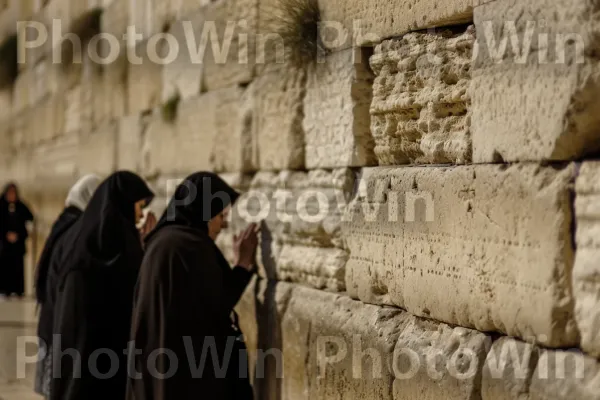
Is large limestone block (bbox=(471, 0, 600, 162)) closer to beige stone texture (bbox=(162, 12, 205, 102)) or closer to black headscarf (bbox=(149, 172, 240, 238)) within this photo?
black headscarf (bbox=(149, 172, 240, 238))

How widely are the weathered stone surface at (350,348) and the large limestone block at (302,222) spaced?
92mm

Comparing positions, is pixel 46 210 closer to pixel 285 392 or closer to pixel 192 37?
pixel 192 37

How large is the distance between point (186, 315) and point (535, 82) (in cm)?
216

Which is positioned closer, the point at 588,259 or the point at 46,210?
the point at 588,259

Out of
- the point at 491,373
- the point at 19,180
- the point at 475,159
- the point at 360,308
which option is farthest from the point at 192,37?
the point at 19,180

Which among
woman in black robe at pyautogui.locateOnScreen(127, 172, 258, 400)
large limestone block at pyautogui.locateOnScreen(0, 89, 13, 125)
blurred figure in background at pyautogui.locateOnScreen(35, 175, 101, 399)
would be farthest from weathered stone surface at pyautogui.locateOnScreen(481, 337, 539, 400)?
large limestone block at pyautogui.locateOnScreen(0, 89, 13, 125)

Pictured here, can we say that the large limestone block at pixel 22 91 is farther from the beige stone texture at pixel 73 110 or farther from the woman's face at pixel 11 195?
the beige stone texture at pixel 73 110

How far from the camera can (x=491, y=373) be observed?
10.6 ft

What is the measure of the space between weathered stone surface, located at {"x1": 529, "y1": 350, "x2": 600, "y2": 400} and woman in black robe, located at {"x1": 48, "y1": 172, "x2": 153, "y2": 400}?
2996 millimetres

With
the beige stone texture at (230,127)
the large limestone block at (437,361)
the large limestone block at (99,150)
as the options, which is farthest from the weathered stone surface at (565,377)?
the large limestone block at (99,150)

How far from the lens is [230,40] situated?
595 cm

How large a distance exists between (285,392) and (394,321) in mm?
1113

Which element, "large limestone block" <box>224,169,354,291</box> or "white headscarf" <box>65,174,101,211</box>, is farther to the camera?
"white headscarf" <box>65,174,101,211</box>

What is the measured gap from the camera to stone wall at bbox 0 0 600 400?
116 inches
